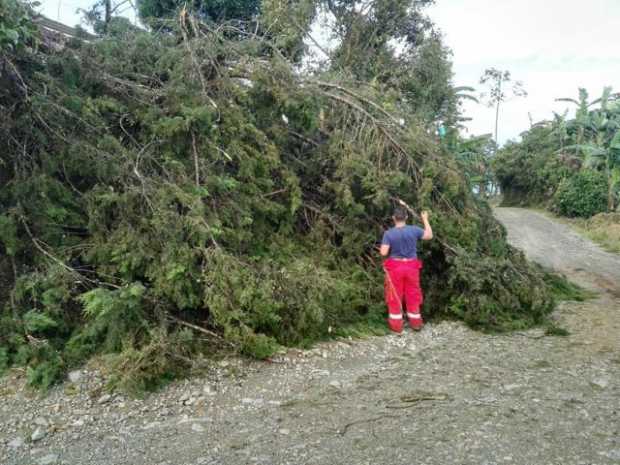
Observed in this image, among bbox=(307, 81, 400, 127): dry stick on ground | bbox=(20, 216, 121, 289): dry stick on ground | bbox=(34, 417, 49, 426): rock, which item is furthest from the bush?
bbox=(34, 417, 49, 426): rock

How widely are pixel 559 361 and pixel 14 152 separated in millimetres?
5626

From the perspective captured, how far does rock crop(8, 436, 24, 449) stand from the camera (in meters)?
3.38

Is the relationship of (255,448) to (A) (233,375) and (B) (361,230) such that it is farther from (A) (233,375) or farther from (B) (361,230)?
(B) (361,230)

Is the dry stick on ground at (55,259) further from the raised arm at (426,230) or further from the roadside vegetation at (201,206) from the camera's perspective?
the raised arm at (426,230)

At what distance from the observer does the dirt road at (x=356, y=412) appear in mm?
3240

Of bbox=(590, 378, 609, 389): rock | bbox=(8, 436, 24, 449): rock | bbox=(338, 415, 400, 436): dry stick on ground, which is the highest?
bbox=(590, 378, 609, 389): rock

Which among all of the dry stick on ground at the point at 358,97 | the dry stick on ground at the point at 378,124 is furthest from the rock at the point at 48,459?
the dry stick on ground at the point at 358,97

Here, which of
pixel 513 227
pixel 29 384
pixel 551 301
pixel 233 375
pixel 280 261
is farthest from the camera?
pixel 513 227

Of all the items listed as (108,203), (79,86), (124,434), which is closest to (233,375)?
(124,434)

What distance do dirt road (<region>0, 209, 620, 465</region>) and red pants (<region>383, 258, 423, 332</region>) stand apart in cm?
44

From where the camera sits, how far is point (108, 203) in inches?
192

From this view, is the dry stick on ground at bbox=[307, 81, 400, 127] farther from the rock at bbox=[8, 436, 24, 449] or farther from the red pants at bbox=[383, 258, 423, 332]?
the rock at bbox=[8, 436, 24, 449]

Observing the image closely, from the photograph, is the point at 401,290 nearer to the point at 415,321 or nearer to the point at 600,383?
the point at 415,321

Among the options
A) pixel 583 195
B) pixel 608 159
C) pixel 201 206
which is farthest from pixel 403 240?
pixel 608 159
